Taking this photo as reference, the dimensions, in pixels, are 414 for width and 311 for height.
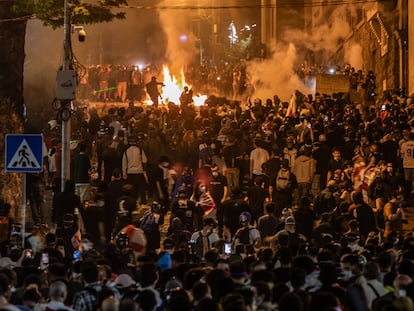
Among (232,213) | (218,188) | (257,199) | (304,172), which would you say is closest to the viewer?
(232,213)

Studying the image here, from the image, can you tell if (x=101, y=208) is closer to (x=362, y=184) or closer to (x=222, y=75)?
(x=362, y=184)

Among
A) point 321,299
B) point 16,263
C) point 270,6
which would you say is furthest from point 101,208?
point 270,6

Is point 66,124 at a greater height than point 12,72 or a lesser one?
lesser

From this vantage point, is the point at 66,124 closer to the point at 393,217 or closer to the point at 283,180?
the point at 283,180

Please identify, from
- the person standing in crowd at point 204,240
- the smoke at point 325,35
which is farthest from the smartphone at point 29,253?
the smoke at point 325,35

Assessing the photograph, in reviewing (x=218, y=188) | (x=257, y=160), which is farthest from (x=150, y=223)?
(x=257, y=160)

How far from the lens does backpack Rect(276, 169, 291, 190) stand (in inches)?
735

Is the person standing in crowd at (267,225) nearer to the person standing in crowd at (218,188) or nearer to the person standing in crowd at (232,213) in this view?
the person standing in crowd at (232,213)

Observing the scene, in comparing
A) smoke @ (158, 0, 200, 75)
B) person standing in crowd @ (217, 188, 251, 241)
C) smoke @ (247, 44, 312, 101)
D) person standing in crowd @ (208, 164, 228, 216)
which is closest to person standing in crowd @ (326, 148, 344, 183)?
person standing in crowd @ (208, 164, 228, 216)

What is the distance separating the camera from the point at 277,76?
4691 cm

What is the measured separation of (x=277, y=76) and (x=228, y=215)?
30.8 m

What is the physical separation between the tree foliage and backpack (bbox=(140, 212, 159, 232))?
6.43 m

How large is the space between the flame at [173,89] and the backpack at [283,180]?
1648 cm

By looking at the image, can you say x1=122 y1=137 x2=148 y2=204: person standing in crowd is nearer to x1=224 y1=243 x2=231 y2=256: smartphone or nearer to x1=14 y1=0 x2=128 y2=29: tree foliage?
x1=14 y1=0 x2=128 y2=29: tree foliage
